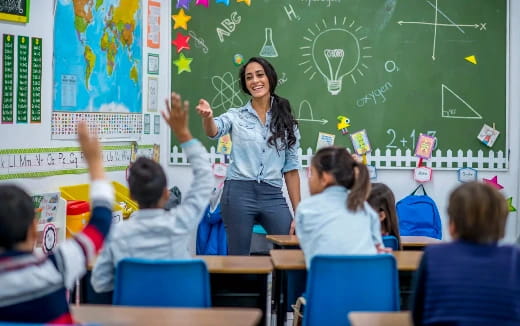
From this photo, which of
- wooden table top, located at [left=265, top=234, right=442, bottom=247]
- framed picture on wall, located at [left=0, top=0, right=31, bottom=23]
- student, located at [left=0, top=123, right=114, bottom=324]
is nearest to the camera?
student, located at [left=0, top=123, right=114, bottom=324]

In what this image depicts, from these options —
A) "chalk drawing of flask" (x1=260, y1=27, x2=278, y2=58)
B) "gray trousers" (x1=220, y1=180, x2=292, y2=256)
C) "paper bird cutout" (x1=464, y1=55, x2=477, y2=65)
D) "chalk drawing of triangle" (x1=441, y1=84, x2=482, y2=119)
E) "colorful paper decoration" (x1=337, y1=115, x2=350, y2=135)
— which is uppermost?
"chalk drawing of flask" (x1=260, y1=27, x2=278, y2=58)

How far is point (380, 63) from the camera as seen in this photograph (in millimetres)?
5816

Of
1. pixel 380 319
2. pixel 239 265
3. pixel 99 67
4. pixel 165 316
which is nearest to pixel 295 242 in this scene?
pixel 239 265

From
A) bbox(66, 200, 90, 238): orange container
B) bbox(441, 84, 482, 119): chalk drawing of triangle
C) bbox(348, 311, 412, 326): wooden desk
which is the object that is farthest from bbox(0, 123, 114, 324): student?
bbox(441, 84, 482, 119): chalk drawing of triangle

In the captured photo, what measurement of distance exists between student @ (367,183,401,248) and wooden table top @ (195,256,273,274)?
2.55 feet

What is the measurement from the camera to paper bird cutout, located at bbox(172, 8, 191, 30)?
585cm

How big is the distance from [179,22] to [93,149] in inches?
157

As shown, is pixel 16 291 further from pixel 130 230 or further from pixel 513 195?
pixel 513 195

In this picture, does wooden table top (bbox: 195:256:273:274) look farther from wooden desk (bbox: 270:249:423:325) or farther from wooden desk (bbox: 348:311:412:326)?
wooden desk (bbox: 348:311:412:326)

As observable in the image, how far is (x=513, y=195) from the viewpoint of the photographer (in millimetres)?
5871

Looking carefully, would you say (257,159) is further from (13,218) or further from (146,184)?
(13,218)

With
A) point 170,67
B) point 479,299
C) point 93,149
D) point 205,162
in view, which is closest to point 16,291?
point 93,149

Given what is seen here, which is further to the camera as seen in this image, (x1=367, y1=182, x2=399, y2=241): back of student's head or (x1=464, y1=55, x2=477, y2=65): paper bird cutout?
(x1=464, y1=55, x2=477, y2=65): paper bird cutout

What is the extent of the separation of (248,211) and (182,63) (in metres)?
2.04
